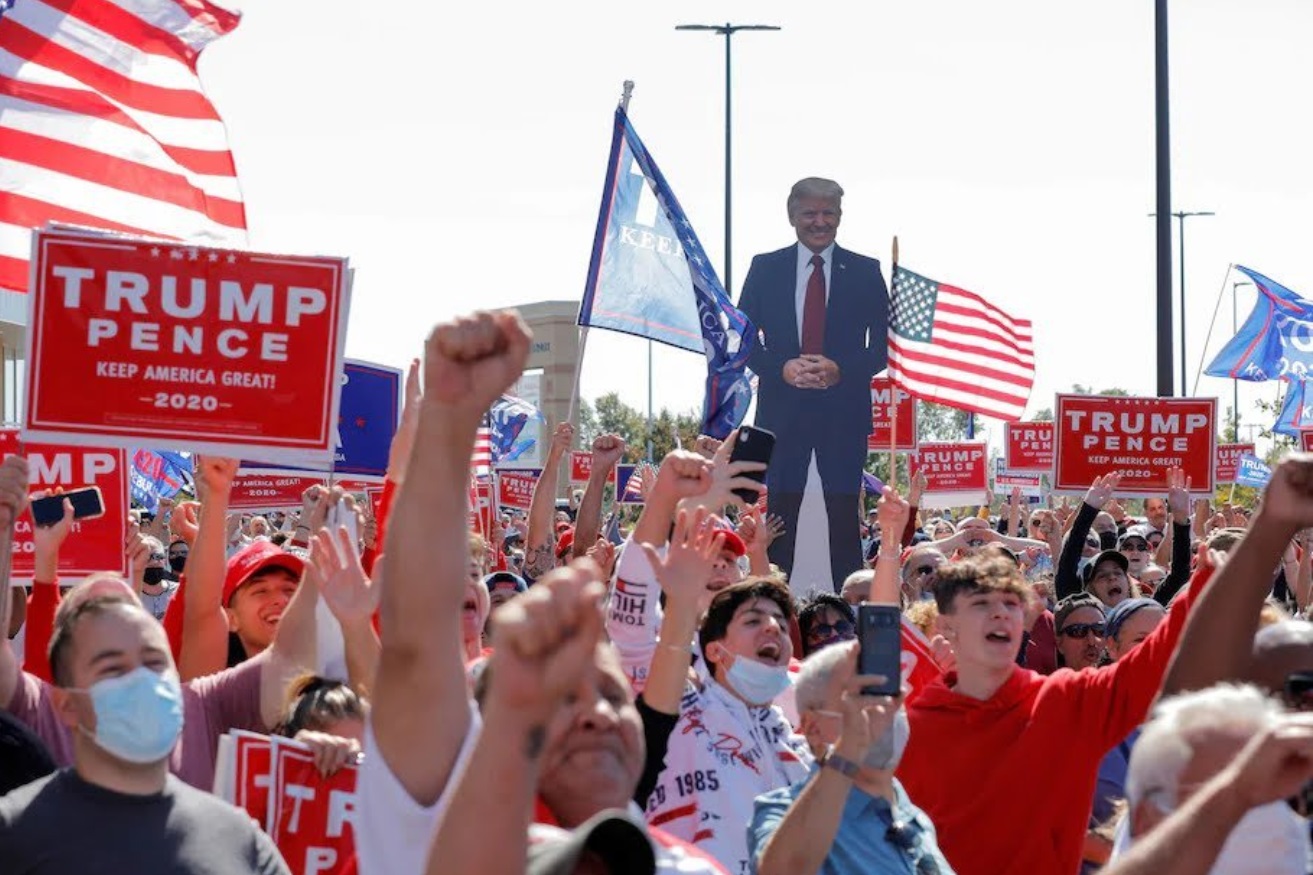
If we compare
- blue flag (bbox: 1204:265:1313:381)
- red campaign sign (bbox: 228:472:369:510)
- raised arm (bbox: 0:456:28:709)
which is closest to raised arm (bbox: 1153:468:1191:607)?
red campaign sign (bbox: 228:472:369:510)

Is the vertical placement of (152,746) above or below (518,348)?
below

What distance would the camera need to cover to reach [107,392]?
264 inches

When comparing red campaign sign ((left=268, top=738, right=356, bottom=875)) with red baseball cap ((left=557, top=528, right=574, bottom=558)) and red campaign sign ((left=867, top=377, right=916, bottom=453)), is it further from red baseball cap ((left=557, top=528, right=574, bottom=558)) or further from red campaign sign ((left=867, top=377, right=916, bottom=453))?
red campaign sign ((left=867, top=377, right=916, bottom=453))

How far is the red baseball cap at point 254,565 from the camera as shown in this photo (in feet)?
19.9

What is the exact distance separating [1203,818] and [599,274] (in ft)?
28.9

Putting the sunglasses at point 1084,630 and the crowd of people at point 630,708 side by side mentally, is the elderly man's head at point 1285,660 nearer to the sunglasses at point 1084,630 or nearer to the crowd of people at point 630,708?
the crowd of people at point 630,708

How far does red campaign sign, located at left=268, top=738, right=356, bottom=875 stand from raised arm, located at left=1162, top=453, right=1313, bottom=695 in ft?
6.52

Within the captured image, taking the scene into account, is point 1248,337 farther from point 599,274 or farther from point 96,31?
point 96,31

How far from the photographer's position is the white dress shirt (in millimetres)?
11914

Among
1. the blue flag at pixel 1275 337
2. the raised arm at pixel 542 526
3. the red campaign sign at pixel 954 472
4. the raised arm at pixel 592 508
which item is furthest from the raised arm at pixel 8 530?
the blue flag at pixel 1275 337

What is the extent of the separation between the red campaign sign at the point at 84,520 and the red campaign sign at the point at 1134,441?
699cm

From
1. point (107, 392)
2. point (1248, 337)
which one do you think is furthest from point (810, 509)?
point (1248, 337)

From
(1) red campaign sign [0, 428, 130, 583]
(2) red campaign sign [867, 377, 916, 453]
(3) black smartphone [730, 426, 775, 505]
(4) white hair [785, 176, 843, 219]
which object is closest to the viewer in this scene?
(3) black smartphone [730, 426, 775, 505]

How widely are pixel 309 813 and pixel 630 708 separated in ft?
5.98
